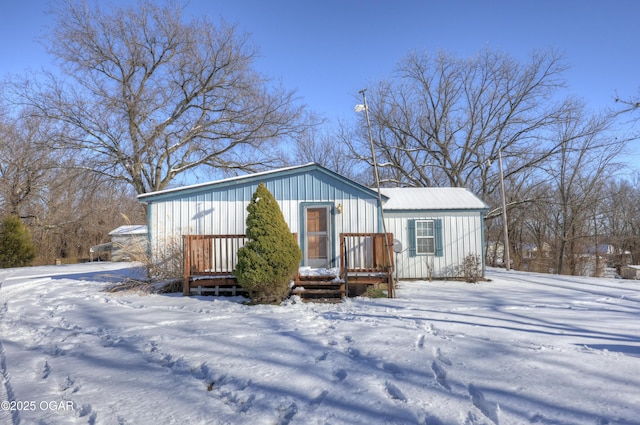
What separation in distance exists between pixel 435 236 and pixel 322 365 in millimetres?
8779

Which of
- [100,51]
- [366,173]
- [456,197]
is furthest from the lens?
[366,173]

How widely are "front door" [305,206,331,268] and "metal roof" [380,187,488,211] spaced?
2215 mm

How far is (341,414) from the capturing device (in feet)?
8.78

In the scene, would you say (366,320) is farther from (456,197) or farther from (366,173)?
(366,173)

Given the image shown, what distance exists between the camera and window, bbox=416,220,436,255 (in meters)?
11.7

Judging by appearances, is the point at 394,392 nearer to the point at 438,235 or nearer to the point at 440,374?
the point at 440,374

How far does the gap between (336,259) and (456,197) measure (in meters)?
5.25

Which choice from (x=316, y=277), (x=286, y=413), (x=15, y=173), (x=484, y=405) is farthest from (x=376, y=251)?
(x=15, y=173)

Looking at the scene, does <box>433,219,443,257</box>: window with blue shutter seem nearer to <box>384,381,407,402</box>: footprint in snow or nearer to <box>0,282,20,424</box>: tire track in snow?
<box>384,381,407,402</box>: footprint in snow

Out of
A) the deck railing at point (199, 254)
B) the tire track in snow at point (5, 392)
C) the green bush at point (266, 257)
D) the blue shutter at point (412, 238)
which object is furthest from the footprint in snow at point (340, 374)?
the blue shutter at point (412, 238)

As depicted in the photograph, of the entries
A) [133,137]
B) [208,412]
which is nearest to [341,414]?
[208,412]

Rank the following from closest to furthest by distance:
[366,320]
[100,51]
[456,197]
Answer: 1. [366,320]
2. [456,197]
3. [100,51]

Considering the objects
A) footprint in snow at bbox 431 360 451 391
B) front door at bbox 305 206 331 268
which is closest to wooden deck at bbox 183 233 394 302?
front door at bbox 305 206 331 268

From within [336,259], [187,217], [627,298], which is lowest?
[627,298]
